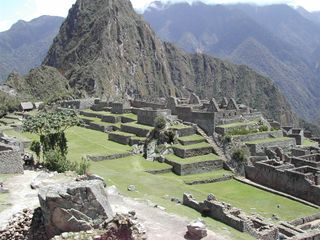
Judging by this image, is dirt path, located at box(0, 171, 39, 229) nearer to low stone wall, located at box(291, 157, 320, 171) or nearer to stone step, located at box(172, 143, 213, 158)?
stone step, located at box(172, 143, 213, 158)

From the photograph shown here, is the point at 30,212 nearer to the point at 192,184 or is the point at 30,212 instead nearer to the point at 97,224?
the point at 97,224

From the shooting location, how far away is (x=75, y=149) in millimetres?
43375

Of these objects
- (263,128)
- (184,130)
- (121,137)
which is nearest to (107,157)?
(121,137)

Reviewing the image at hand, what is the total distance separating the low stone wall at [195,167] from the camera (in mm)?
38250

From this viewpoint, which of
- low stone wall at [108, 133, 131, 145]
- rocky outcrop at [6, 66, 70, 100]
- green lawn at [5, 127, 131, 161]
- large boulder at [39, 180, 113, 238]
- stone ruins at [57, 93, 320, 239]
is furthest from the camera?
rocky outcrop at [6, 66, 70, 100]

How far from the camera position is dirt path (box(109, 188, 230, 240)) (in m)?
16.7

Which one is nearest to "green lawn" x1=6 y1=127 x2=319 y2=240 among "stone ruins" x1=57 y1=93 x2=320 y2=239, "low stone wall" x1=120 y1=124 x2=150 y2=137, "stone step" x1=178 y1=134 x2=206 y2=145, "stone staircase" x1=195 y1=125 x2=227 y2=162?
"stone ruins" x1=57 y1=93 x2=320 y2=239

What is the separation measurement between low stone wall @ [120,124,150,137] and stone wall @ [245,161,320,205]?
10.8 meters

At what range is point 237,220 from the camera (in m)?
20.6

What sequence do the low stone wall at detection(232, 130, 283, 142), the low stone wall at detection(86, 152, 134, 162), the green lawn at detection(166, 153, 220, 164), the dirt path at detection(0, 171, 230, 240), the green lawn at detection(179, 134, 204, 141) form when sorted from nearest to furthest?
the dirt path at detection(0, 171, 230, 240)
the low stone wall at detection(86, 152, 134, 162)
the green lawn at detection(166, 153, 220, 164)
the green lawn at detection(179, 134, 204, 141)
the low stone wall at detection(232, 130, 283, 142)

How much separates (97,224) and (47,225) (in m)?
1.73

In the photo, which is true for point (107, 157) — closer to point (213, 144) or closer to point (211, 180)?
point (211, 180)

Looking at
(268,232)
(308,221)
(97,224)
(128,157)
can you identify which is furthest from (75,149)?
(97,224)

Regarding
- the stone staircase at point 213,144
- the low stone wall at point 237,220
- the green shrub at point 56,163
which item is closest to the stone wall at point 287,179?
the stone staircase at point 213,144
